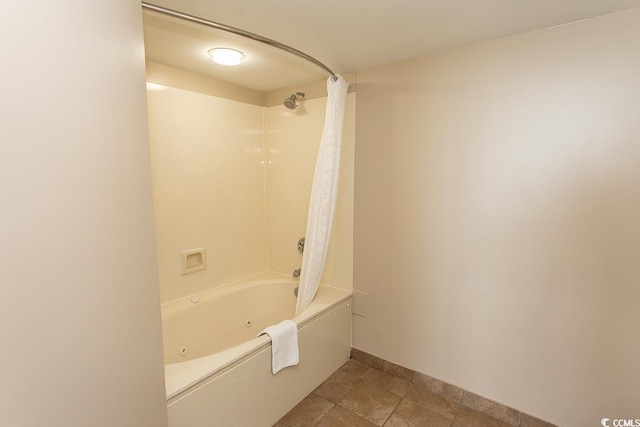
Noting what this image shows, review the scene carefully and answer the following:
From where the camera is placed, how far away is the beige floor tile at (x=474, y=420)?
169 cm

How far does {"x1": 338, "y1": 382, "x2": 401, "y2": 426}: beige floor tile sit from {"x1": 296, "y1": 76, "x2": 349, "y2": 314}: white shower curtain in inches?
25.0

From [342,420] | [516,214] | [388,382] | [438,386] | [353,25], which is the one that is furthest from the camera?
[388,382]

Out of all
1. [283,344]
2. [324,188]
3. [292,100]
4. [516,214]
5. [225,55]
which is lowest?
[283,344]

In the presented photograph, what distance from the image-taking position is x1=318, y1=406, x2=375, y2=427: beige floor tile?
169cm

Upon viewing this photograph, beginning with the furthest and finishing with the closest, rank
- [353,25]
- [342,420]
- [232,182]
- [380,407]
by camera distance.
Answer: [232,182]
[380,407]
[342,420]
[353,25]

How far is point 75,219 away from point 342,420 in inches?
67.0

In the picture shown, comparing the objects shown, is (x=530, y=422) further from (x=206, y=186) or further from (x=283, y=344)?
(x=206, y=186)

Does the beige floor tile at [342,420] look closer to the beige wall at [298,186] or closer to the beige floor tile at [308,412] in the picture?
the beige floor tile at [308,412]

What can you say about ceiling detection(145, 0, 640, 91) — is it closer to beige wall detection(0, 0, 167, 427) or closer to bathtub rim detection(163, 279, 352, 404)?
beige wall detection(0, 0, 167, 427)

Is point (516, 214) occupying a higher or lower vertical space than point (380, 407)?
higher

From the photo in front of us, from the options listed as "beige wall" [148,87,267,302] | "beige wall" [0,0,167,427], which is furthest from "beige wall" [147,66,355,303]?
"beige wall" [0,0,167,427]

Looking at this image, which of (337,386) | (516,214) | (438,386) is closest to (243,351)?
(337,386)

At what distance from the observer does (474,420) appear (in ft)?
5.66

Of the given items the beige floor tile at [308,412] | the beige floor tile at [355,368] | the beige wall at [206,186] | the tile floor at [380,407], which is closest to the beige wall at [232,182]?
the beige wall at [206,186]
